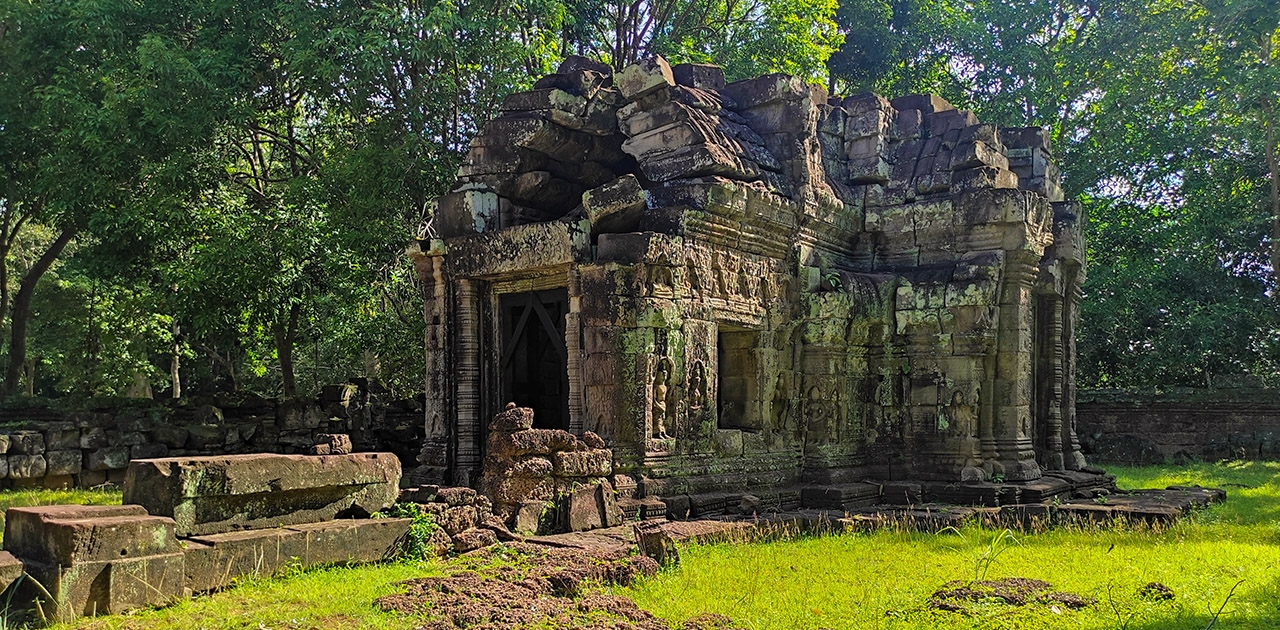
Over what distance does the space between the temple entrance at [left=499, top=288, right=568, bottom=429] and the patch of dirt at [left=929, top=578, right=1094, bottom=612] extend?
5.54 meters

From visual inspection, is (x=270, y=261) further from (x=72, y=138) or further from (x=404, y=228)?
(x=72, y=138)

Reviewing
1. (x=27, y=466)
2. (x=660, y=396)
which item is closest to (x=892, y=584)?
(x=660, y=396)

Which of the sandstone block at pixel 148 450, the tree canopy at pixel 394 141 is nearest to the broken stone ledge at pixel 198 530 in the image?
the tree canopy at pixel 394 141

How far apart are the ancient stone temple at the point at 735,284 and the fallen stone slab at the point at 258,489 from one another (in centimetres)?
281

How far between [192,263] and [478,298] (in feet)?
16.2

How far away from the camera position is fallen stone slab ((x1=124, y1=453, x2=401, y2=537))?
583 cm

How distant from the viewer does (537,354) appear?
1166 centimetres

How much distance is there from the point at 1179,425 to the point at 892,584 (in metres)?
15.0

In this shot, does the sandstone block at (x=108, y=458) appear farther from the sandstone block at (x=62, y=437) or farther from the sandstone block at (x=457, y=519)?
the sandstone block at (x=457, y=519)

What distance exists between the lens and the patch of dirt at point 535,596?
512cm

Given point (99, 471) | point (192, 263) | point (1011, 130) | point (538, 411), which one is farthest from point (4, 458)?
point (1011, 130)

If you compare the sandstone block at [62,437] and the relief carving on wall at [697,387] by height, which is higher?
the relief carving on wall at [697,387]

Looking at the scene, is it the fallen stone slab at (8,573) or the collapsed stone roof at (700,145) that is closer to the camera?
the fallen stone slab at (8,573)

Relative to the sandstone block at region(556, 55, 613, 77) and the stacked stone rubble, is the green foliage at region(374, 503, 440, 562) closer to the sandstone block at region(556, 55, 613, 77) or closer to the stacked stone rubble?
the stacked stone rubble
